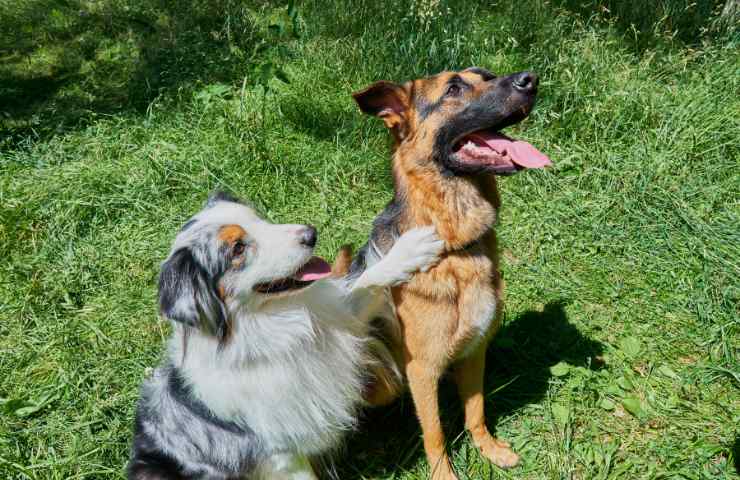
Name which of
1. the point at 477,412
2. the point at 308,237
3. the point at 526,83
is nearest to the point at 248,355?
the point at 308,237

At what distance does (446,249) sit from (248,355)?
1049 mm

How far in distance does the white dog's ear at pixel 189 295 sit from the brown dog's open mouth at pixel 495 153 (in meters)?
1.28

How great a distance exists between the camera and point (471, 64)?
5172 millimetres

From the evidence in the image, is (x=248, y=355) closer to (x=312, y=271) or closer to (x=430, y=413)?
(x=312, y=271)

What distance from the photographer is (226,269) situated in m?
2.21

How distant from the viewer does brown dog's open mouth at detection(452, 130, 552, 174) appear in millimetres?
2371

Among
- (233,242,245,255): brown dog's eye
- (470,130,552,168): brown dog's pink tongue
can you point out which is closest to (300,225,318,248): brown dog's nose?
(233,242,245,255): brown dog's eye

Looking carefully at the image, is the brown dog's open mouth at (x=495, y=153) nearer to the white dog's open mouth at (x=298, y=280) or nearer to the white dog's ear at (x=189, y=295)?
the white dog's open mouth at (x=298, y=280)

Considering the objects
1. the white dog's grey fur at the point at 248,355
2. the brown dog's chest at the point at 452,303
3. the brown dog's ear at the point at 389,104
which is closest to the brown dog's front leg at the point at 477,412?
the brown dog's chest at the point at 452,303

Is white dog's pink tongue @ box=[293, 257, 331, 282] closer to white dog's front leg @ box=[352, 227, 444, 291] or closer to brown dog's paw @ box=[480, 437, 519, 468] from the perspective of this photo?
white dog's front leg @ box=[352, 227, 444, 291]

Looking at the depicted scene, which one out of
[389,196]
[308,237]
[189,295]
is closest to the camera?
[189,295]

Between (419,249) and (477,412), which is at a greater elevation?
(419,249)

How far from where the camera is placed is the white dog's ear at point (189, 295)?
2.09 metres

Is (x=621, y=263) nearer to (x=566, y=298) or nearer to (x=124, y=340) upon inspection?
(x=566, y=298)
